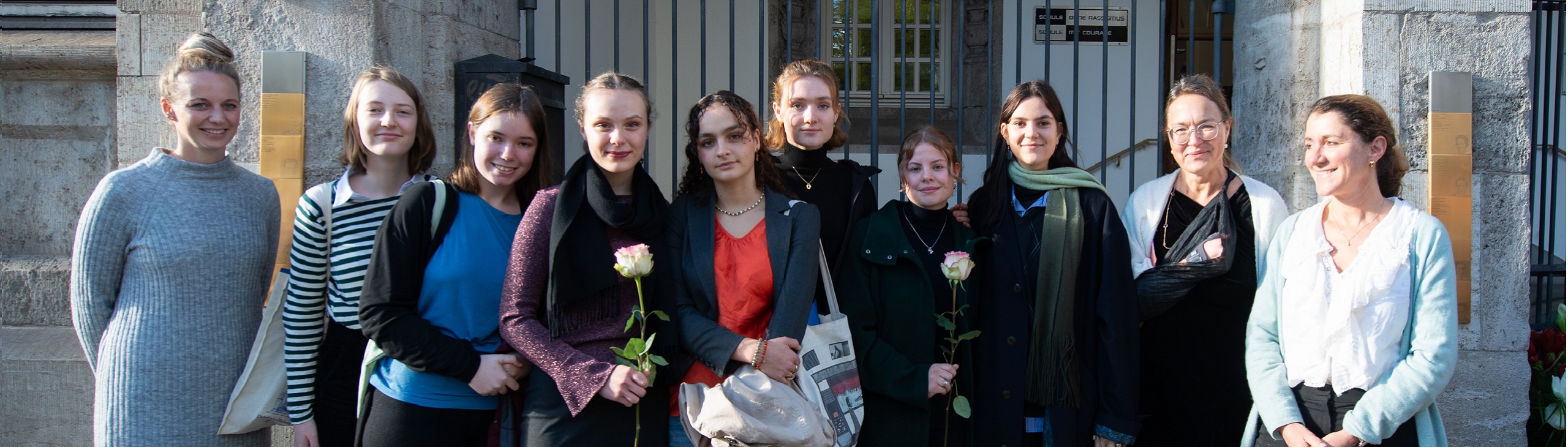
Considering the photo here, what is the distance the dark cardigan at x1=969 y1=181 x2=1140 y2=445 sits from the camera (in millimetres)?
2438

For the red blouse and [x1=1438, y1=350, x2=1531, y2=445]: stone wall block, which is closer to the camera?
the red blouse

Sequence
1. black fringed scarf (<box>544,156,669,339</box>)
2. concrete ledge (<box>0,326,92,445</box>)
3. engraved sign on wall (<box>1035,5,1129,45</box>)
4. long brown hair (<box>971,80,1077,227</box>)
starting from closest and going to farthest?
1. black fringed scarf (<box>544,156,669,339</box>)
2. long brown hair (<box>971,80,1077,227</box>)
3. concrete ledge (<box>0,326,92,445</box>)
4. engraved sign on wall (<box>1035,5,1129,45</box>)

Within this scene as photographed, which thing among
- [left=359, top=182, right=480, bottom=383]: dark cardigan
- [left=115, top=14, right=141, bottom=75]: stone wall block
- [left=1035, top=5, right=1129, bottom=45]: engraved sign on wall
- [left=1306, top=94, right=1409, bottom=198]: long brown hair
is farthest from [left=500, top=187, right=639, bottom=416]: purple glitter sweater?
[left=1035, top=5, right=1129, bottom=45]: engraved sign on wall

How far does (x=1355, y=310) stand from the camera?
2184mm

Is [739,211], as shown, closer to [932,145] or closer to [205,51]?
[932,145]

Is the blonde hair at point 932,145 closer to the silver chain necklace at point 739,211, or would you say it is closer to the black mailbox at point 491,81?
the silver chain necklace at point 739,211

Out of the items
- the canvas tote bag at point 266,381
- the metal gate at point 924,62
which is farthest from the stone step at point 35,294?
the metal gate at point 924,62

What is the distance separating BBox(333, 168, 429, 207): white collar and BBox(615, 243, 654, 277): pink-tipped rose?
65cm

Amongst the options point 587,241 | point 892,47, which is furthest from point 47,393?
point 892,47

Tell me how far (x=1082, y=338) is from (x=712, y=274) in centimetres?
101

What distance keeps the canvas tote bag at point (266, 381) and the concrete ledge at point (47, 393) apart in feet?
5.12

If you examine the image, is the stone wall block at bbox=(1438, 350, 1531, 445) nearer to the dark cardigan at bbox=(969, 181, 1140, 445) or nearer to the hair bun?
the dark cardigan at bbox=(969, 181, 1140, 445)

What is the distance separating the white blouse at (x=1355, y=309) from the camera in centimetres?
218

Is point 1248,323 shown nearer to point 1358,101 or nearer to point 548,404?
point 1358,101
